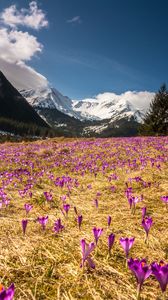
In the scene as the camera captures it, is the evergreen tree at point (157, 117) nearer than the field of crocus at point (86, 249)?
No

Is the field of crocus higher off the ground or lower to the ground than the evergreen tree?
lower

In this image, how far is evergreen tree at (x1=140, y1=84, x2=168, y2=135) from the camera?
180ft

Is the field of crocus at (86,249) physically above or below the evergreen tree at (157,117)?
below

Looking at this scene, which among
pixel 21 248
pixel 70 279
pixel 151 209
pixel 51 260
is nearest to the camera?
pixel 70 279

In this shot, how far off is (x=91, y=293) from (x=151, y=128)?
55.2 meters

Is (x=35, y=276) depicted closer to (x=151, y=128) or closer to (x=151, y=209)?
(x=151, y=209)

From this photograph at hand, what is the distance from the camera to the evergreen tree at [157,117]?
54.8 meters

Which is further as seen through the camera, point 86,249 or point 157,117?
point 157,117

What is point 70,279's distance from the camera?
2396mm

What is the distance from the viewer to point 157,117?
5544cm

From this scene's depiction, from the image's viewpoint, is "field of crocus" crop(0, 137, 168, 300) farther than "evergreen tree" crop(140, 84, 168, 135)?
No

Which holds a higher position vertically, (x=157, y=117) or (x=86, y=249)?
(x=157, y=117)

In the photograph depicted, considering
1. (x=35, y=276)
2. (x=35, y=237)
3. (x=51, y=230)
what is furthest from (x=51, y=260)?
(x=51, y=230)

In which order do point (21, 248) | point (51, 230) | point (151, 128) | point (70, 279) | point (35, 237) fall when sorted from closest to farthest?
point (70, 279), point (21, 248), point (35, 237), point (51, 230), point (151, 128)
